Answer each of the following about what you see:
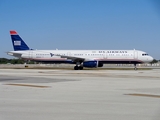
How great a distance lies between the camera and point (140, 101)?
11.8 m

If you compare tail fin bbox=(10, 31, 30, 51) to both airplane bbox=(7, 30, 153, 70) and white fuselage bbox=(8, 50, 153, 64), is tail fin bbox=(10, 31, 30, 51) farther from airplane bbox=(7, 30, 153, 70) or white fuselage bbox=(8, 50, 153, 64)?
white fuselage bbox=(8, 50, 153, 64)

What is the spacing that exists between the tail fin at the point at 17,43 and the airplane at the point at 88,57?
1297 mm

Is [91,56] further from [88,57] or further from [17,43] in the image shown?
[17,43]

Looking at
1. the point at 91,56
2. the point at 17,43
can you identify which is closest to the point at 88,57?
the point at 91,56

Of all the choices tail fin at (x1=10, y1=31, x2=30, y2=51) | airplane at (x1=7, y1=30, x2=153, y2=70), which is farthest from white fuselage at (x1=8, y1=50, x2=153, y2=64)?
tail fin at (x1=10, y1=31, x2=30, y2=51)

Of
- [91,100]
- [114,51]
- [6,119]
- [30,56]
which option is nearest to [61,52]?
[30,56]

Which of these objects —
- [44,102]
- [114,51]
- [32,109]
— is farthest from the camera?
[114,51]

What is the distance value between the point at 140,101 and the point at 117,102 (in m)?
0.93

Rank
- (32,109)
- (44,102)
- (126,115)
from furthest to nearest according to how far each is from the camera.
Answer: (44,102)
(32,109)
(126,115)

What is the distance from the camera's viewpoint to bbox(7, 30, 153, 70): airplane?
175ft

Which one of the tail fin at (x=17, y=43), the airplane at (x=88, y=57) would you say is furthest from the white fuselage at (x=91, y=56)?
the tail fin at (x=17, y=43)

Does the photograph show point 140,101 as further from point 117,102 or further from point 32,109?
point 32,109

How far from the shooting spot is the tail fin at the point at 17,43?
5946 centimetres

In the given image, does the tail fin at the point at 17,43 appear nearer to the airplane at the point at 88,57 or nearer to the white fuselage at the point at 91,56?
the airplane at the point at 88,57
